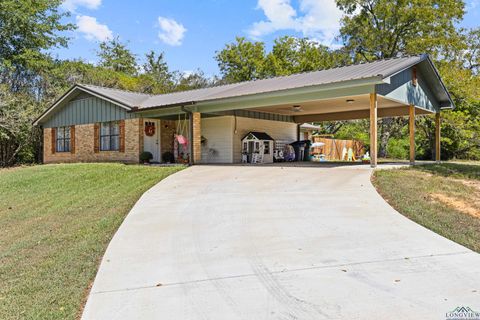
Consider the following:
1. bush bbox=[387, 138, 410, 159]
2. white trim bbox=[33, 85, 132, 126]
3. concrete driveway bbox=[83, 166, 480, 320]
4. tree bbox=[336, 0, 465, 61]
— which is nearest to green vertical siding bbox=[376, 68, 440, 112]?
concrete driveway bbox=[83, 166, 480, 320]

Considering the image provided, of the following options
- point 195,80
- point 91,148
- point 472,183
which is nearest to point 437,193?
point 472,183

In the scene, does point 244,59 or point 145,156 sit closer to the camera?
point 145,156

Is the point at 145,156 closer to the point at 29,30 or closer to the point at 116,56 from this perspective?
the point at 29,30

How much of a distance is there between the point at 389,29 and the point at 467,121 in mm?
9831

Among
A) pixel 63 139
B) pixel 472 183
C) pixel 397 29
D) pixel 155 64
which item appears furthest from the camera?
pixel 155 64

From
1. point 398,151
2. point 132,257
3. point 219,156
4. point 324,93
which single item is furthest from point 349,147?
point 132,257

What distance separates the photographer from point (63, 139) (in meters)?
20.5

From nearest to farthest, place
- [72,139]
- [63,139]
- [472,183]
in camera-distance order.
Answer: [472,183] → [72,139] → [63,139]

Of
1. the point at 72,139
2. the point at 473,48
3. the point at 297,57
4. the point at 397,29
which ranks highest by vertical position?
the point at 397,29

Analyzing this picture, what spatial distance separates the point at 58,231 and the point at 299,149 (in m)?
14.8

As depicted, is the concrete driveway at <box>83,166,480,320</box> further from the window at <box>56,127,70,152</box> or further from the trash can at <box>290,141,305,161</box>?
the window at <box>56,127,70,152</box>

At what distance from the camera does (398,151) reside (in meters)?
25.6

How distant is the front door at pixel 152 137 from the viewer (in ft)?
56.4

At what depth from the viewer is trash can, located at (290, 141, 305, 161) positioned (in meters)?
19.7
